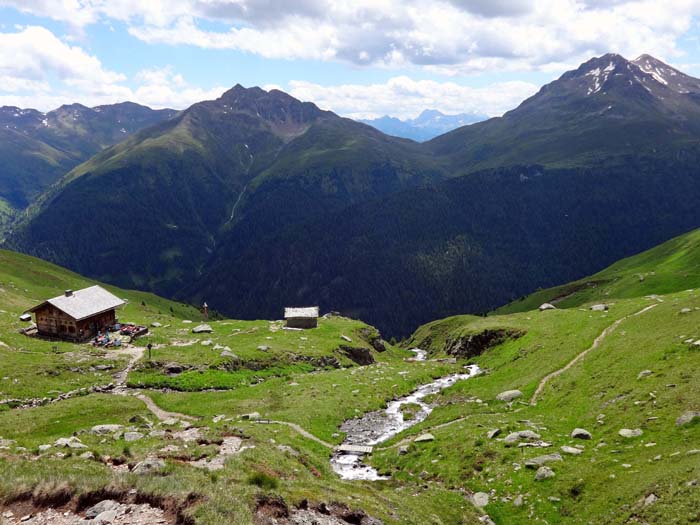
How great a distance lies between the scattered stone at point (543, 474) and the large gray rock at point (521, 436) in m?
4.84

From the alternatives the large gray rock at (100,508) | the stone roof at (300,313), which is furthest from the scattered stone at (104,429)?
the stone roof at (300,313)

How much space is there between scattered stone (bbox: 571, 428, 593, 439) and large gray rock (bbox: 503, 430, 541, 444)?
2281 millimetres

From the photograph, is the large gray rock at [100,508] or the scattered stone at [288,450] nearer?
the large gray rock at [100,508]

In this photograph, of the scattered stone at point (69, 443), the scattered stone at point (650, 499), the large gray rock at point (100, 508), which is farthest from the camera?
the scattered stone at point (69, 443)

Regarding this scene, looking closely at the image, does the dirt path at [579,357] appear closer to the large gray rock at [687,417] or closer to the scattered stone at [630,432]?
the scattered stone at [630,432]

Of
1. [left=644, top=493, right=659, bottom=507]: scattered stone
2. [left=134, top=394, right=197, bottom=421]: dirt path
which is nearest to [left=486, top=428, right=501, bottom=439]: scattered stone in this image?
[left=644, top=493, right=659, bottom=507]: scattered stone

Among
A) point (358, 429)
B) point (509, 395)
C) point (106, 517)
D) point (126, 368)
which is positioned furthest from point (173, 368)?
point (106, 517)

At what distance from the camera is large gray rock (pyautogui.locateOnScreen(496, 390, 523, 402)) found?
4525 centimetres

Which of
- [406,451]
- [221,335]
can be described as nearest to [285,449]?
[406,451]

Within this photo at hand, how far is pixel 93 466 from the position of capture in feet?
74.2

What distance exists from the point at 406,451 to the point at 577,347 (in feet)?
93.8

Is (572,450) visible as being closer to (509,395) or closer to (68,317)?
(509,395)

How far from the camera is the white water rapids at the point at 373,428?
112 ft

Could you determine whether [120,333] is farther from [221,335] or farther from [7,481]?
[7,481]
